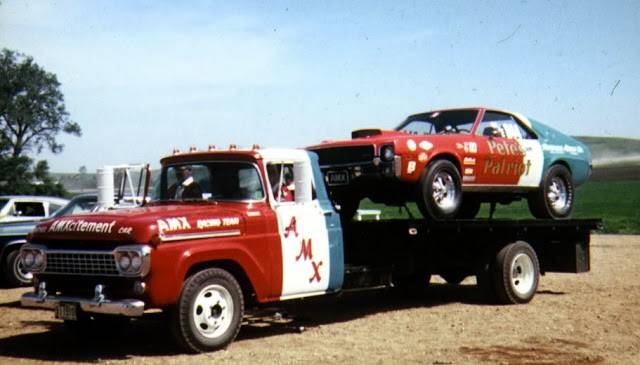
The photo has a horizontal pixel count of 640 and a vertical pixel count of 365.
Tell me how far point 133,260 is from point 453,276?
6598 millimetres

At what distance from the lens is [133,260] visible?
710 centimetres

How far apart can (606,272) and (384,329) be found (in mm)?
7459

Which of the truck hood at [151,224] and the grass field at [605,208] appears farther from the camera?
the grass field at [605,208]

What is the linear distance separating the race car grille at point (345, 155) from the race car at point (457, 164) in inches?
0.5

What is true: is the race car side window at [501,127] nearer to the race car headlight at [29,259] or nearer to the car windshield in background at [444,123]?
the car windshield in background at [444,123]

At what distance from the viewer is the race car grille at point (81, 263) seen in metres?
7.29

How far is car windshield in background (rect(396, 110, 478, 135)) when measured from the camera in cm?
1098

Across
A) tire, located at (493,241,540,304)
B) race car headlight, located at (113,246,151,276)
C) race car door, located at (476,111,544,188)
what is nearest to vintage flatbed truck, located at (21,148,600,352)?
race car headlight, located at (113,246,151,276)

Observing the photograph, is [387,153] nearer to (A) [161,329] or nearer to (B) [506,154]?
(B) [506,154]

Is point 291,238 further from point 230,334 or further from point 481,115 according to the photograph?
point 481,115

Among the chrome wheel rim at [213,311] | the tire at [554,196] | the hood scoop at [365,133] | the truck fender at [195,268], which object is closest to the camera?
the truck fender at [195,268]

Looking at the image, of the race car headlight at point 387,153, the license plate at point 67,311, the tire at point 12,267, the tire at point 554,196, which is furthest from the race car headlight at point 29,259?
the tire at point 554,196

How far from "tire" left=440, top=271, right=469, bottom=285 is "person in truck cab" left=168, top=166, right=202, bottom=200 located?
15.3 ft

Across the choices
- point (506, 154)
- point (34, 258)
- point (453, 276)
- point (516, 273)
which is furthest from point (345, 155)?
point (34, 258)
